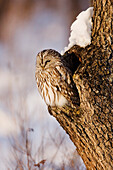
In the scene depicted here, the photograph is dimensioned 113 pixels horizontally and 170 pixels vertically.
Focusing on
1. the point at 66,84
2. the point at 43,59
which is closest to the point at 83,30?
the point at 66,84

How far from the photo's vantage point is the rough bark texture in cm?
179

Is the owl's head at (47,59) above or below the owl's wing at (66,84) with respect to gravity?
above

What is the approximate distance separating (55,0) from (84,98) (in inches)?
234

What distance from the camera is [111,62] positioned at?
185 centimetres

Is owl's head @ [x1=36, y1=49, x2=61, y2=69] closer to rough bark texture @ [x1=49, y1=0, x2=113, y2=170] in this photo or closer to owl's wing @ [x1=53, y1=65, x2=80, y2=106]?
owl's wing @ [x1=53, y1=65, x2=80, y2=106]

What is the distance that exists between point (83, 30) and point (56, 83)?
1.60 ft

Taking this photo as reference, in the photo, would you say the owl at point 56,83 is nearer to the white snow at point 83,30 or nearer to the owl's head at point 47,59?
the owl's head at point 47,59

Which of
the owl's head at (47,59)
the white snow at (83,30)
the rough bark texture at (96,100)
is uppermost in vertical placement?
the owl's head at (47,59)

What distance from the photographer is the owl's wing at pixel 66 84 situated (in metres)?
1.93

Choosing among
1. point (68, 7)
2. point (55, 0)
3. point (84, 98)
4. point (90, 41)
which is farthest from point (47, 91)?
point (55, 0)

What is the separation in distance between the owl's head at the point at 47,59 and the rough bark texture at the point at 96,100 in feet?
1.04

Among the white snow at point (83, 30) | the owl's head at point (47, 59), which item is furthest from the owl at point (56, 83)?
the white snow at point (83, 30)

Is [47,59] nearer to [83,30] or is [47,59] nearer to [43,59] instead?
[43,59]

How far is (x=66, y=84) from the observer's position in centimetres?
198
